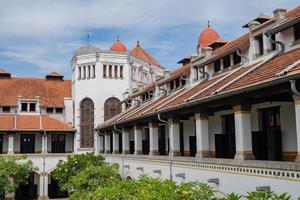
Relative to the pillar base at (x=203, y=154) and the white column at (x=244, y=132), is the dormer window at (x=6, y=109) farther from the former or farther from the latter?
the white column at (x=244, y=132)

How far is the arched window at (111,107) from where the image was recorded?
44.2m

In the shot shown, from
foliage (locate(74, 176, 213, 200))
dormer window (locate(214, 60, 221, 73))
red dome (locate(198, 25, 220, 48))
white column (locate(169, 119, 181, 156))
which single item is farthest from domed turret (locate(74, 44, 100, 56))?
foliage (locate(74, 176, 213, 200))

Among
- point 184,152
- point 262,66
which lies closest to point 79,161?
point 184,152

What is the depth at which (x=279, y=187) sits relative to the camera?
438 inches

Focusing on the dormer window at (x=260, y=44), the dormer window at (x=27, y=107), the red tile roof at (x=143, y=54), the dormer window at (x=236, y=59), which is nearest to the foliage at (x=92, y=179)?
the dormer window at (x=236, y=59)

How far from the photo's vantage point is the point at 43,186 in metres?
40.3

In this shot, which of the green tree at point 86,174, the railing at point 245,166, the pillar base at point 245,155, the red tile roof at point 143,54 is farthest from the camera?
the red tile roof at point 143,54

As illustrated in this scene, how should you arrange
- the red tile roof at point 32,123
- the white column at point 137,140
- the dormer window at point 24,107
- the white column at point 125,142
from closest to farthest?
1. the white column at point 137,140
2. the white column at point 125,142
3. the red tile roof at point 32,123
4. the dormer window at point 24,107

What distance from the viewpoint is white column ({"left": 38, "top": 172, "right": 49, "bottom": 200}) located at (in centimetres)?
4016

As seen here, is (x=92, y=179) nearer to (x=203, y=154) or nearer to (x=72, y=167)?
(x=72, y=167)

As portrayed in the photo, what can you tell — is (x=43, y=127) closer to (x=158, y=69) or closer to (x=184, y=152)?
(x=158, y=69)

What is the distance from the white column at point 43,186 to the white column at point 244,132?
98.9 ft

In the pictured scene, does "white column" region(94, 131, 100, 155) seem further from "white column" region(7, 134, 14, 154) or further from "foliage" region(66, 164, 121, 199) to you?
"foliage" region(66, 164, 121, 199)

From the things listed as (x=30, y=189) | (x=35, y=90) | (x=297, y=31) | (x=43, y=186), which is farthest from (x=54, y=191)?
(x=297, y=31)
